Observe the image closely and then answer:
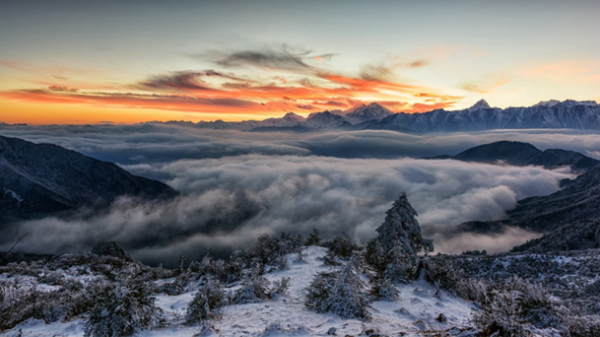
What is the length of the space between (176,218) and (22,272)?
16139 cm

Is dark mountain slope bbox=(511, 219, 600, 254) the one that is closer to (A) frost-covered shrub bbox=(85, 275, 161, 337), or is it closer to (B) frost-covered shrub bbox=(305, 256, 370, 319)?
(B) frost-covered shrub bbox=(305, 256, 370, 319)

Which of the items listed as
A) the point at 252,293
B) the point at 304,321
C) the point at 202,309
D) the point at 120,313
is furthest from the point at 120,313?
the point at 304,321

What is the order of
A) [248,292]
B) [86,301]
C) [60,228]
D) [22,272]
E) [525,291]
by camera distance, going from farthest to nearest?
[60,228] < [22,272] < [248,292] < [86,301] < [525,291]

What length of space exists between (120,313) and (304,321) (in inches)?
225

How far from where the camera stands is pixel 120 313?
26.0 ft

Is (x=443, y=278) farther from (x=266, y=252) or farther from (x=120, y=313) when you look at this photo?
(x=266, y=252)

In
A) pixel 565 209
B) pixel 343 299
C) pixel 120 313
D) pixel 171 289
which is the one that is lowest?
pixel 565 209

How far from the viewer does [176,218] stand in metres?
170

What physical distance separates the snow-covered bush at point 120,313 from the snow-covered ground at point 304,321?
0.46 meters

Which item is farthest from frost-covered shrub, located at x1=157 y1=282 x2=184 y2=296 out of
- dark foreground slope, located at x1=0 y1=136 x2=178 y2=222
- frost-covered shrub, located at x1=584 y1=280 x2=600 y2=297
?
dark foreground slope, located at x1=0 y1=136 x2=178 y2=222

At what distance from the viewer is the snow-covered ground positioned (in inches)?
318

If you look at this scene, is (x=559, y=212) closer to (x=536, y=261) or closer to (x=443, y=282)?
(x=536, y=261)

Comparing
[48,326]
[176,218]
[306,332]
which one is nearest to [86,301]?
[48,326]

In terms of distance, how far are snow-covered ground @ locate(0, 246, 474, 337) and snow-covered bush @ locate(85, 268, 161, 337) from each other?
0.46 m
